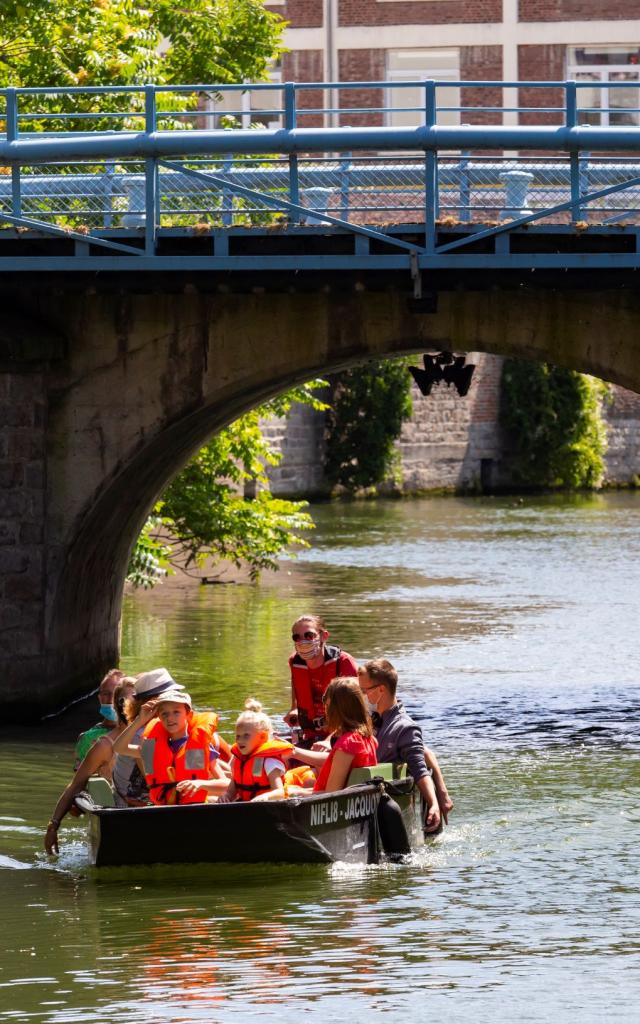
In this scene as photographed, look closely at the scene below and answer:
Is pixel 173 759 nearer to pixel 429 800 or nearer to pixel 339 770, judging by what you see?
pixel 339 770

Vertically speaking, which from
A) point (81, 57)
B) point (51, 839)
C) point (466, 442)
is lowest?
point (51, 839)

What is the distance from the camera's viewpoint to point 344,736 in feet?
41.1

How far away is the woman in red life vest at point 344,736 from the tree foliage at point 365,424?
33.4m

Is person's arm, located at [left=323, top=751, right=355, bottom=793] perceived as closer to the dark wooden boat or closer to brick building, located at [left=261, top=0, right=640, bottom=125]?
the dark wooden boat

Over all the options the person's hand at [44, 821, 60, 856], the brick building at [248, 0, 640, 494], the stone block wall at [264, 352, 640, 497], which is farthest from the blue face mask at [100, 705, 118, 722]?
the stone block wall at [264, 352, 640, 497]

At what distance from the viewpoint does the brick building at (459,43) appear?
38.0 metres

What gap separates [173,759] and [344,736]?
104cm

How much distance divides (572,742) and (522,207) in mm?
4465

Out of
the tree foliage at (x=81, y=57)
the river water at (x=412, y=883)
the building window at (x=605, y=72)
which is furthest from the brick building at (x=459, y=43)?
the river water at (x=412, y=883)

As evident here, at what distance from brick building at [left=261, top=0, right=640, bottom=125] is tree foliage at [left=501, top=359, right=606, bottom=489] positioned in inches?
427

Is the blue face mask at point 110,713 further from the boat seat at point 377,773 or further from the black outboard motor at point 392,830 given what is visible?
the black outboard motor at point 392,830

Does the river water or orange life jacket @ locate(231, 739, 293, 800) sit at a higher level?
orange life jacket @ locate(231, 739, 293, 800)

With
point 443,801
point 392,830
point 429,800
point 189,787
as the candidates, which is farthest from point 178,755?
point 443,801

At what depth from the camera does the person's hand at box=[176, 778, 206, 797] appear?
1234 cm
